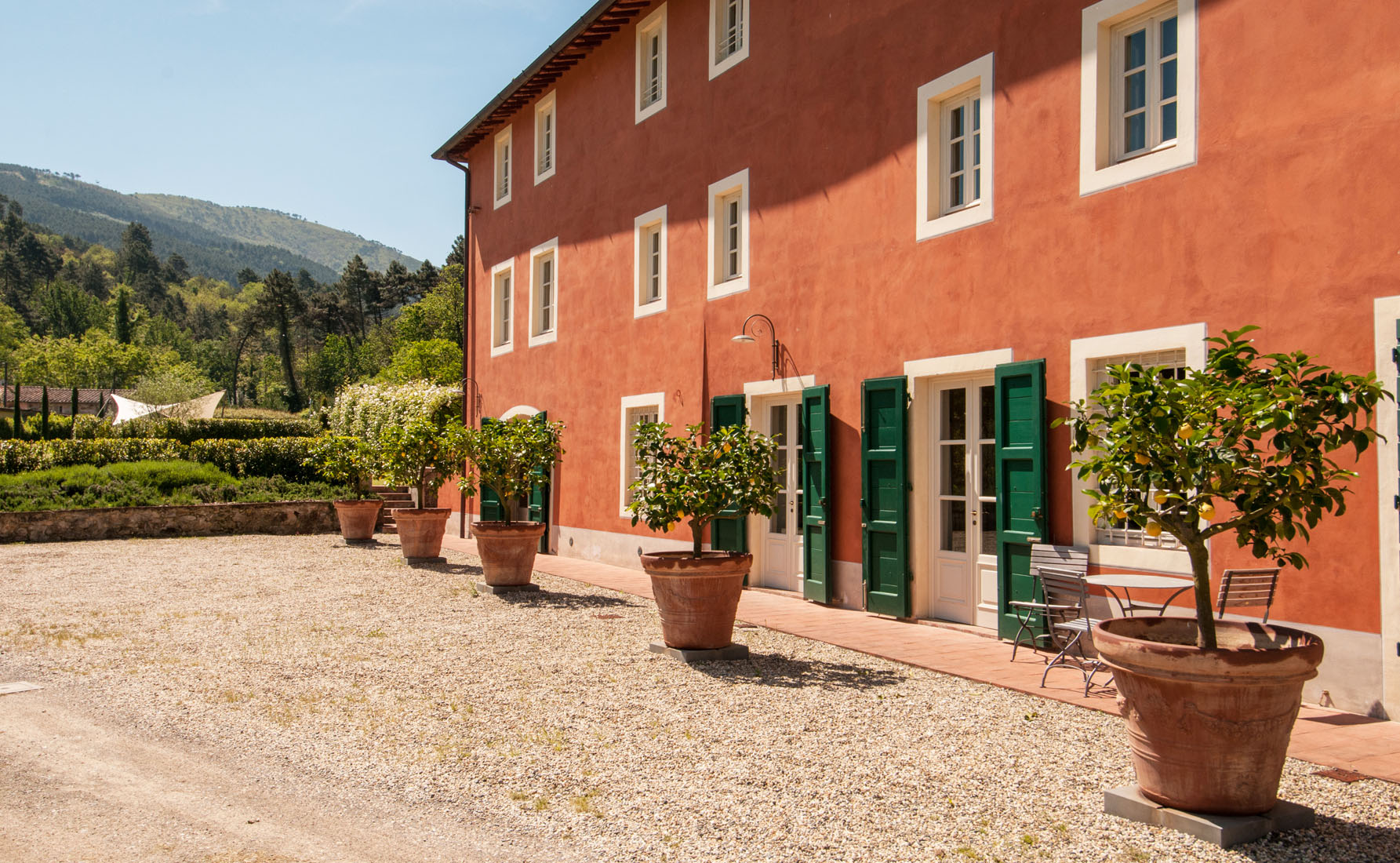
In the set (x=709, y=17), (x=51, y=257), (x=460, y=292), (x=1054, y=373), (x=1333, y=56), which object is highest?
(x=51, y=257)

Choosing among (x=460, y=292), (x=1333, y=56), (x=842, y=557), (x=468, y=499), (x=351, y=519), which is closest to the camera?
(x=1333, y=56)

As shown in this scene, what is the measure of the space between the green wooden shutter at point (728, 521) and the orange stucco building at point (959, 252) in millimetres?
77

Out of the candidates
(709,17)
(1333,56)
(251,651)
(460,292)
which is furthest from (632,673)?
(460,292)

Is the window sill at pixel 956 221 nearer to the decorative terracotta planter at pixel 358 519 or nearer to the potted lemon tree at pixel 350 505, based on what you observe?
the potted lemon tree at pixel 350 505

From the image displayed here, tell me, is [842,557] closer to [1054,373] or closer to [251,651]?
[1054,373]

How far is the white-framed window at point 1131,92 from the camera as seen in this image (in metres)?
6.75

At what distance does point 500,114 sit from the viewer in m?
17.1

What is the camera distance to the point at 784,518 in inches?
420

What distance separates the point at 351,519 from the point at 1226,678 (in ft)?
50.1

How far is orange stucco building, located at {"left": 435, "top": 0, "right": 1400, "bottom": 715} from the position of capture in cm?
579

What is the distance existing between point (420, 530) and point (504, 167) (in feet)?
23.8

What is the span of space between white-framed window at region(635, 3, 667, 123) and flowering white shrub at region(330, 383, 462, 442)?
27.2ft

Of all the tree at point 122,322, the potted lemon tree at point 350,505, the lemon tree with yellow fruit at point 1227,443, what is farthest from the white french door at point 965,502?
the tree at point 122,322

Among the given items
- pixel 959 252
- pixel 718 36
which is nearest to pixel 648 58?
pixel 718 36
